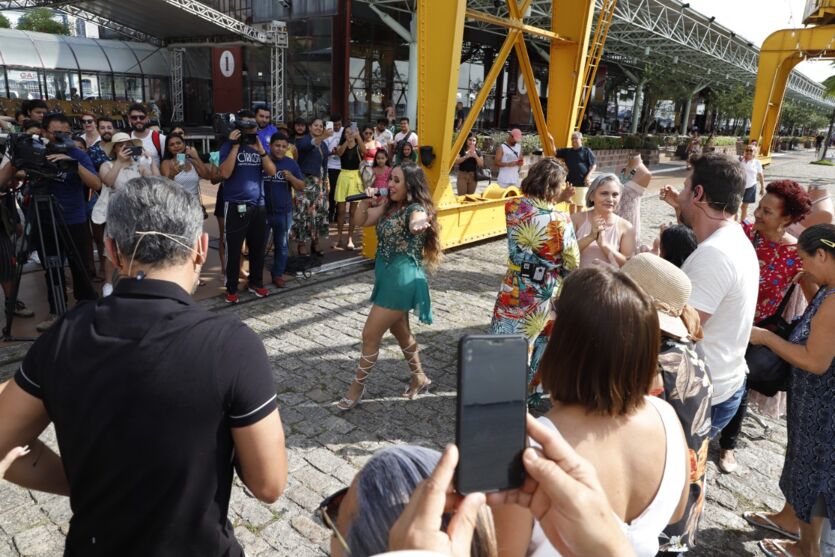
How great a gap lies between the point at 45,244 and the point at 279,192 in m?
2.35

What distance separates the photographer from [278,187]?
245 inches

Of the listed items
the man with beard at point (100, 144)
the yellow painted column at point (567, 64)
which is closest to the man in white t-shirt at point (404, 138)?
the yellow painted column at point (567, 64)

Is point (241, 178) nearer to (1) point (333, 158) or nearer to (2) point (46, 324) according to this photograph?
(2) point (46, 324)

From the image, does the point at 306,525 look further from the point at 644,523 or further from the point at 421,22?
the point at 421,22

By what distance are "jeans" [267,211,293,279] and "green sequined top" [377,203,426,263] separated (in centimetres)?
290

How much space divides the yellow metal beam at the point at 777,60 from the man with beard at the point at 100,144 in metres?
18.3

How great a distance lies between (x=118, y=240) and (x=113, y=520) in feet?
2.35

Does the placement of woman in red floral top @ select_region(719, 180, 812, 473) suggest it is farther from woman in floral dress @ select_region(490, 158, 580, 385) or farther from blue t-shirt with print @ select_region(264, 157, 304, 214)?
blue t-shirt with print @ select_region(264, 157, 304, 214)

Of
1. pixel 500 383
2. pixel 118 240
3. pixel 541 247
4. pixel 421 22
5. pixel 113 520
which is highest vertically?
pixel 421 22

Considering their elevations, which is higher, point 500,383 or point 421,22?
point 421,22

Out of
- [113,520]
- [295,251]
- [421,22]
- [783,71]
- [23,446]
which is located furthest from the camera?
[783,71]

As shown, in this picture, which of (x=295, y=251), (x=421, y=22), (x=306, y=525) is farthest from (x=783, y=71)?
(x=306, y=525)

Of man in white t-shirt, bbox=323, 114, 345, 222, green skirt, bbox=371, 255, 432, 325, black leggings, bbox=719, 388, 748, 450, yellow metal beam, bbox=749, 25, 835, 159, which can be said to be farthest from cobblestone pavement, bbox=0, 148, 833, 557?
yellow metal beam, bbox=749, 25, 835, 159

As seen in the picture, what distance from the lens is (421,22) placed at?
6.70 meters
